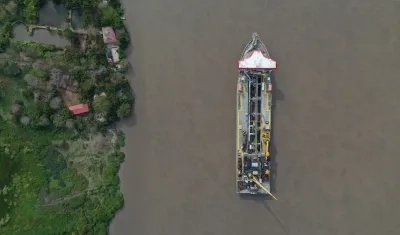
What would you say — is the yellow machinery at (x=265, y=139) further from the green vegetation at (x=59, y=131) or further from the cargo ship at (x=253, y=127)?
the green vegetation at (x=59, y=131)

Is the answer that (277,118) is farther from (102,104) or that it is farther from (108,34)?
(108,34)

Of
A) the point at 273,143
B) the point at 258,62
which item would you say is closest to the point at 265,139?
the point at 273,143

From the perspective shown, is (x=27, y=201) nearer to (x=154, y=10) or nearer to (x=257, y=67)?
(x=154, y=10)

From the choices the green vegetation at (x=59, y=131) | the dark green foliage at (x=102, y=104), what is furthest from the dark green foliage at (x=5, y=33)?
the dark green foliage at (x=102, y=104)

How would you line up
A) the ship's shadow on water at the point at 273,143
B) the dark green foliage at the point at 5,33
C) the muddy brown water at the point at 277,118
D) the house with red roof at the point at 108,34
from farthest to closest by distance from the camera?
the dark green foliage at the point at 5,33 → the house with red roof at the point at 108,34 → the ship's shadow on water at the point at 273,143 → the muddy brown water at the point at 277,118

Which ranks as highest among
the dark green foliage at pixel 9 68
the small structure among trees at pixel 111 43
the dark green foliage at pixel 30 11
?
the dark green foliage at pixel 30 11

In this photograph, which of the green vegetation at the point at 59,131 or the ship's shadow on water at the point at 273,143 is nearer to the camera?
the ship's shadow on water at the point at 273,143

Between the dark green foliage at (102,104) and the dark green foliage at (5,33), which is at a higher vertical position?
the dark green foliage at (5,33)
